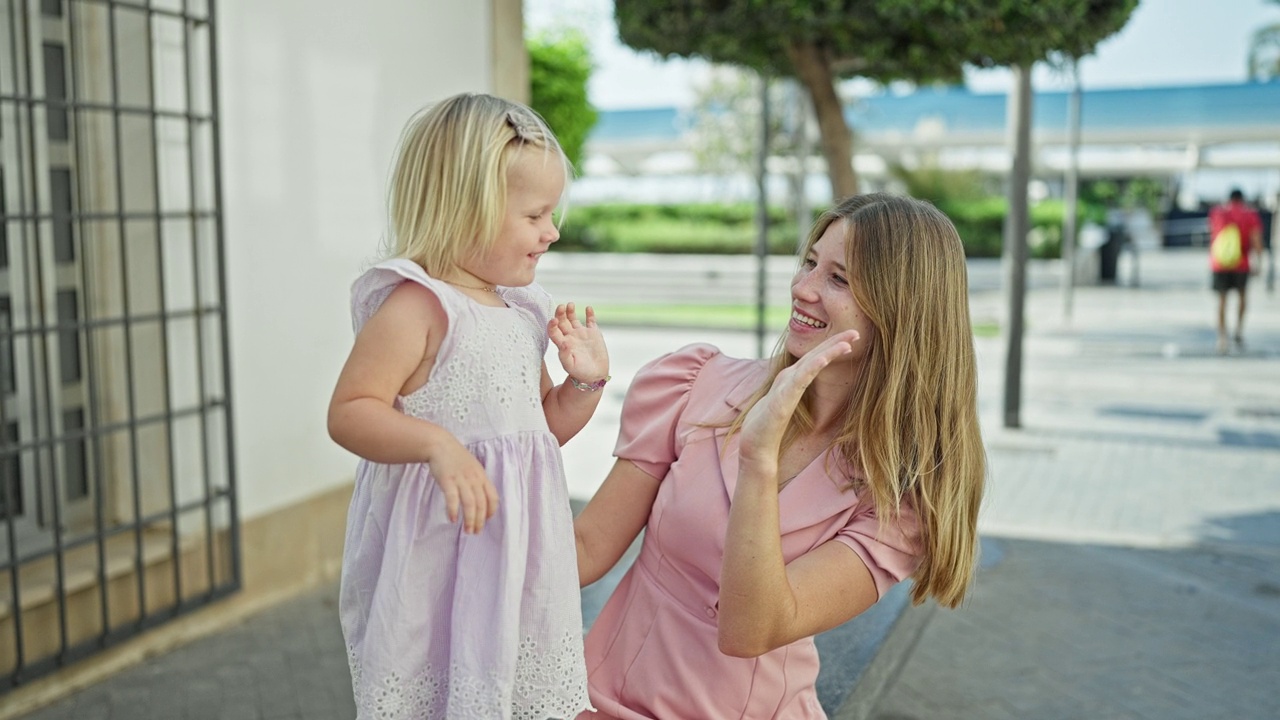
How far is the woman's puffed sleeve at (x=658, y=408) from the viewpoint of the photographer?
91.5 inches

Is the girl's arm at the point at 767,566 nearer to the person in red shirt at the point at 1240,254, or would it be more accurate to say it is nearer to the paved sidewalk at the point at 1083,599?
the paved sidewalk at the point at 1083,599

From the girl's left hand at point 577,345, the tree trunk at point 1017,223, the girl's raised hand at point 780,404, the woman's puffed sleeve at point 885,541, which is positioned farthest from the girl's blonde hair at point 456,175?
the tree trunk at point 1017,223

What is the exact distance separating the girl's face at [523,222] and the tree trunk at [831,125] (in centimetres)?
516

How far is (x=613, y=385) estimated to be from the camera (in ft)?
39.1

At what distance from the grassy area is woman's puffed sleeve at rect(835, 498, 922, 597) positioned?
47.0 ft

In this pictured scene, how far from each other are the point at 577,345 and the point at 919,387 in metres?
0.64

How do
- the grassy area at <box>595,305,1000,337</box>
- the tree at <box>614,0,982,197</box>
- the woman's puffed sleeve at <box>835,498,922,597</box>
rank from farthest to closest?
1. the grassy area at <box>595,305,1000,337</box>
2. the tree at <box>614,0,982,197</box>
3. the woman's puffed sleeve at <box>835,498,922,597</box>

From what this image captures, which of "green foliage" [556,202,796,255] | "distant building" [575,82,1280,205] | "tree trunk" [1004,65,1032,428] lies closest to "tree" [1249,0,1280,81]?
"distant building" [575,82,1280,205]

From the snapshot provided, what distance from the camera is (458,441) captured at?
68.3 inches

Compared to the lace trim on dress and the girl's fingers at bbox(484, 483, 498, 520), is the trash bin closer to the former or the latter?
the lace trim on dress

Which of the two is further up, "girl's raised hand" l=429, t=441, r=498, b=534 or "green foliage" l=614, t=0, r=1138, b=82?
"green foliage" l=614, t=0, r=1138, b=82

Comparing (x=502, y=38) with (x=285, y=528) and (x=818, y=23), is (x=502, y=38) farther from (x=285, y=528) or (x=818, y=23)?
(x=285, y=528)

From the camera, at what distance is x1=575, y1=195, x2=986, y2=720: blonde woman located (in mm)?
2115

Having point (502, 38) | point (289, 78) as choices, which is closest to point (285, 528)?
point (289, 78)
